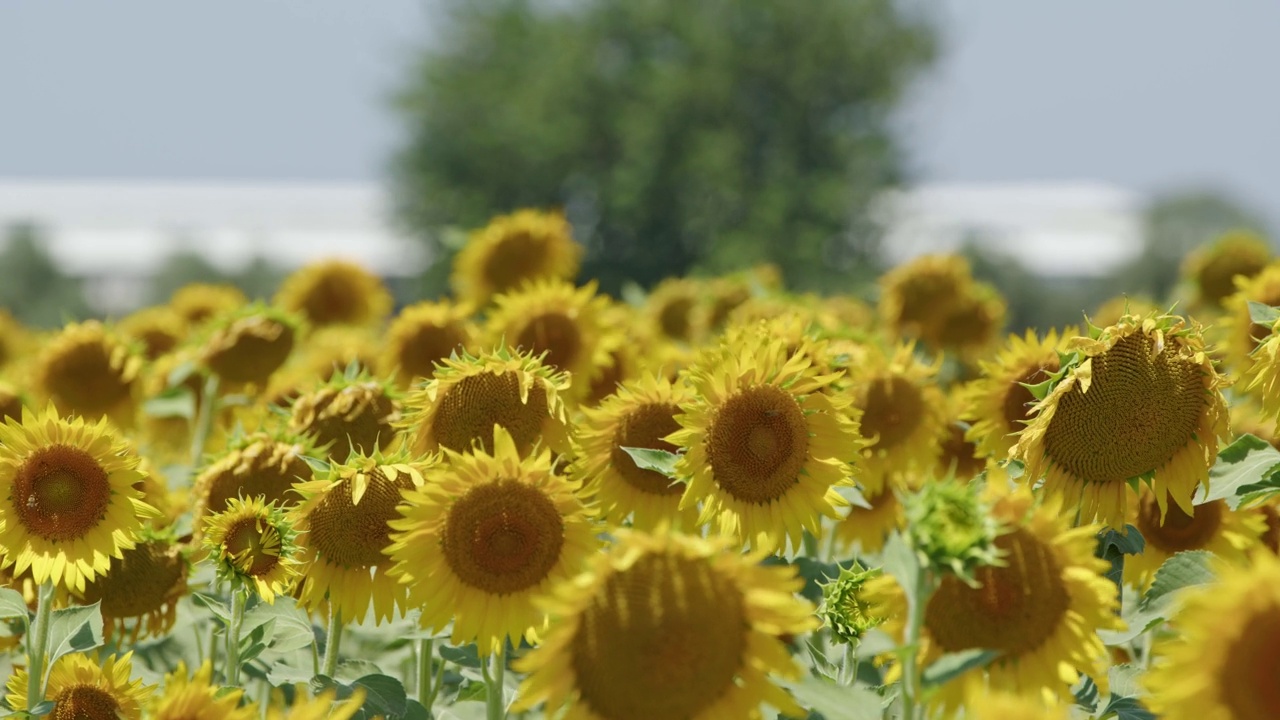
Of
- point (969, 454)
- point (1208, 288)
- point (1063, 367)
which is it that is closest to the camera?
point (1063, 367)

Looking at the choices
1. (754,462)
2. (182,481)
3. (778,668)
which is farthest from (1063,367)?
(182,481)

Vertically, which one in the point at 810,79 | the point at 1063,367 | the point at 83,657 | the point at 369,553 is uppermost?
the point at 810,79

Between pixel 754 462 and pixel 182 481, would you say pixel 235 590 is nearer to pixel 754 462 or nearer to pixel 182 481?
pixel 754 462

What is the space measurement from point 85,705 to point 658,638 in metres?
1.41

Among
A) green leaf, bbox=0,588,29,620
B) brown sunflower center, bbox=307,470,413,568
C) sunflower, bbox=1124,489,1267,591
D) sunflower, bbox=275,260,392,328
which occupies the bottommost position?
sunflower, bbox=1124,489,1267,591

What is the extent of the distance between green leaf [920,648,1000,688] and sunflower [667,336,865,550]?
81cm

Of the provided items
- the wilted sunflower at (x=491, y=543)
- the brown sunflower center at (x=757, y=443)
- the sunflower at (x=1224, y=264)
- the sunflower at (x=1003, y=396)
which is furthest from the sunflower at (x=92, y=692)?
the sunflower at (x=1224, y=264)

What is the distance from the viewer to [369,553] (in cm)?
289

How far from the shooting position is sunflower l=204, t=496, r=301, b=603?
2.91 metres

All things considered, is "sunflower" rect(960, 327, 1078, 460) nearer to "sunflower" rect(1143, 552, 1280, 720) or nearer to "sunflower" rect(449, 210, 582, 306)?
"sunflower" rect(1143, 552, 1280, 720)

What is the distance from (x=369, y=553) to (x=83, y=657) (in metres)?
0.66

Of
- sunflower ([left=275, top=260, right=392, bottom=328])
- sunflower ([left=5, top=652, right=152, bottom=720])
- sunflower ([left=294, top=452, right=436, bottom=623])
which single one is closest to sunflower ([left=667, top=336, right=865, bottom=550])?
sunflower ([left=294, top=452, right=436, bottom=623])

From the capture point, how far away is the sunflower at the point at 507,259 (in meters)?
6.17

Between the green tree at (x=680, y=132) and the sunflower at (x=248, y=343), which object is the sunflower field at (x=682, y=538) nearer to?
the sunflower at (x=248, y=343)
